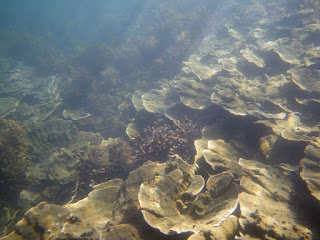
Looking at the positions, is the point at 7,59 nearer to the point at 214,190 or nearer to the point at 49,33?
the point at 49,33

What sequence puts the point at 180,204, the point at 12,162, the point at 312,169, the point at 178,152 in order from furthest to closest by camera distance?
1. the point at 12,162
2. the point at 178,152
3. the point at 312,169
4. the point at 180,204

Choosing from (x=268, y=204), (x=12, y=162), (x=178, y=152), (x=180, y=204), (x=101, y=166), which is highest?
(x=268, y=204)

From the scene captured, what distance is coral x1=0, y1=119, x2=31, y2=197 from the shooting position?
452cm

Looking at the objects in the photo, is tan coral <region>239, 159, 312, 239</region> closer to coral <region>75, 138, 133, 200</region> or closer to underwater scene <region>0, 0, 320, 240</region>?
underwater scene <region>0, 0, 320, 240</region>

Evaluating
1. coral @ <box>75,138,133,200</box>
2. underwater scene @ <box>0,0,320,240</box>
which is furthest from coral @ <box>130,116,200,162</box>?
coral @ <box>75,138,133,200</box>

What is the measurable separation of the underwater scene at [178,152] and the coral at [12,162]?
0.08ft

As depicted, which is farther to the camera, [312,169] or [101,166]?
[101,166]

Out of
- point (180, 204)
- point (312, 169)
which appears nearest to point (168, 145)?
point (180, 204)

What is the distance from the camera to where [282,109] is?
4.73 m

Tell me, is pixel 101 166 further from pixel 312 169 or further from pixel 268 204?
pixel 312 169

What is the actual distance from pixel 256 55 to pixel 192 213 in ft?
25.8

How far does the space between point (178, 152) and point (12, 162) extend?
4.35 metres

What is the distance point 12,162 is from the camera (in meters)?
4.70

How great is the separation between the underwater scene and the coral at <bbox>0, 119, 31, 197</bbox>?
3cm
